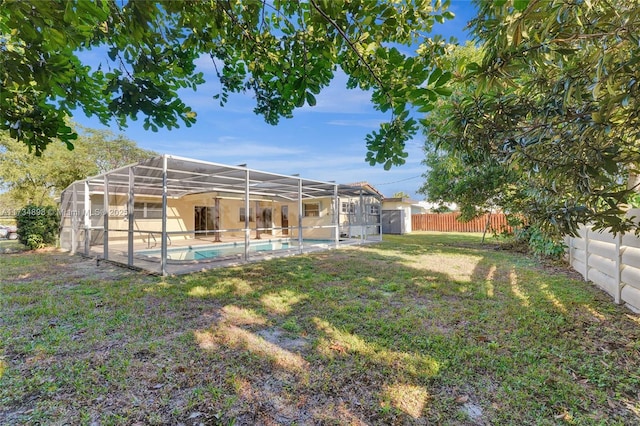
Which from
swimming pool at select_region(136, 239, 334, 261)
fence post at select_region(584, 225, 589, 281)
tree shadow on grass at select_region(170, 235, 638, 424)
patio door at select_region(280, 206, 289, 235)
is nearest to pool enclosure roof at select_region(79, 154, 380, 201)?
swimming pool at select_region(136, 239, 334, 261)

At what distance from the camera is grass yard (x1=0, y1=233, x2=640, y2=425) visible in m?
2.14

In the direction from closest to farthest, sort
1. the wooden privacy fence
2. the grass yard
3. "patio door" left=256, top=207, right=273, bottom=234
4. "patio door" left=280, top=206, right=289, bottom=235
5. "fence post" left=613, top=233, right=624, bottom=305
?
the grass yard → "fence post" left=613, top=233, right=624, bottom=305 → "patio door" left=256, top=207, right=273, bottom=234 → "patio door" left=280, top=206, right=289, bottom=235 → the wooden privacy fence

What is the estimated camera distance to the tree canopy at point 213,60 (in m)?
1.76

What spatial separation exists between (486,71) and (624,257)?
4333 mm

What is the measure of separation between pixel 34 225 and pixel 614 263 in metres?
17.1

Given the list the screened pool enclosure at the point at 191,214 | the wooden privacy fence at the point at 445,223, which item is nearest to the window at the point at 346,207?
the screened pool enclosure at the point at 191,214

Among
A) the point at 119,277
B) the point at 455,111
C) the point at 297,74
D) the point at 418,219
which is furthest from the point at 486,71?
the point at 418,219

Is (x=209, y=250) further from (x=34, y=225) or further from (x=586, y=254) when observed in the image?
(x=586, y=254)

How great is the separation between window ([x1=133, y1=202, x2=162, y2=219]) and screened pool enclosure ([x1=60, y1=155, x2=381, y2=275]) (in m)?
0.04

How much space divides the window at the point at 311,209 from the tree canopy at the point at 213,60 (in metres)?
14.9

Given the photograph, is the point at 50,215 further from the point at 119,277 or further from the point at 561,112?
the point at 561,112

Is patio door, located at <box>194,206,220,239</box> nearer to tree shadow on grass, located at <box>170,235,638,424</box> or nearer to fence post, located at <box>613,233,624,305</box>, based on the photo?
tree shadow on grass, located at <box>170,235,638,424</box>

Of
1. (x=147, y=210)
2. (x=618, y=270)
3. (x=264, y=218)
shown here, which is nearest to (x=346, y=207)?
(x=264, y=218)

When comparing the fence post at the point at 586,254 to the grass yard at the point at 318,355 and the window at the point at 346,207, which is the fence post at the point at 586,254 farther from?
the window at the point at 346,207
